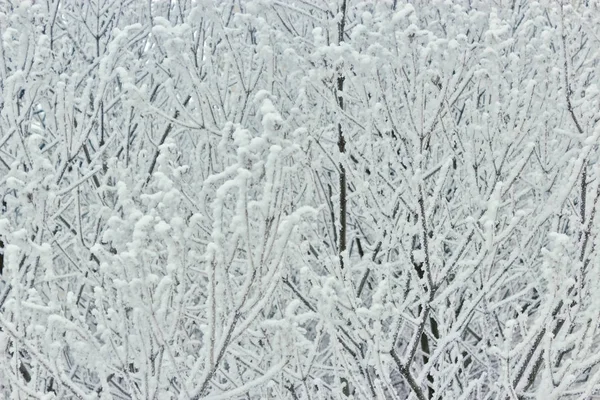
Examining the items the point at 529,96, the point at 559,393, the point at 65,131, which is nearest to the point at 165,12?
the point at 65,131

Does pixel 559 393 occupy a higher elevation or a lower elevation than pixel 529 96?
lower

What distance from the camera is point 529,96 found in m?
2.63

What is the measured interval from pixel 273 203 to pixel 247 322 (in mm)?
433

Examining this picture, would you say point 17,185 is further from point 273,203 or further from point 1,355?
point 273,203

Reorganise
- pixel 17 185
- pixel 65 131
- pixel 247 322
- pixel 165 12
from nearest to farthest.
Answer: pixel 247 322 → pixel 17 185 → pixel 65 131 → pixel 165 12

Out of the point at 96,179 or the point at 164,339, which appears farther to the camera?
the point at 96,179

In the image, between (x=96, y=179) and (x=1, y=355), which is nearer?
(x=1, y=355)

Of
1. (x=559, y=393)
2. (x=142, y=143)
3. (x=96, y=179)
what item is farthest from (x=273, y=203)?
(x=96, y=179)

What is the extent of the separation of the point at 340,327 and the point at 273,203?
50.8 inches

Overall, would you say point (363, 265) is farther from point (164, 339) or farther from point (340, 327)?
point (164, 339)

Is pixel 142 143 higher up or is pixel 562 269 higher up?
pixel 562 269

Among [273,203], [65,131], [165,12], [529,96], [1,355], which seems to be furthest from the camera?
[165,12]

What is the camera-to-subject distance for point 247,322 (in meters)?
1.80

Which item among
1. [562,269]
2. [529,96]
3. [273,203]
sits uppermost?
[529,96]
